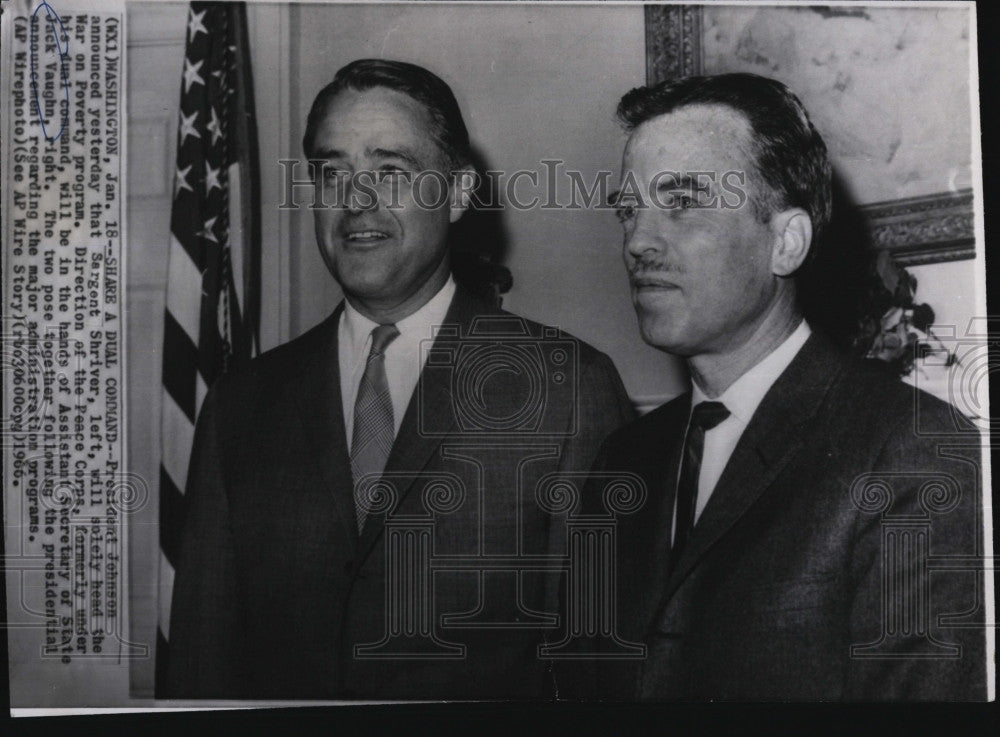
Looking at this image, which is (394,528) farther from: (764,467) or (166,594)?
(764,467)

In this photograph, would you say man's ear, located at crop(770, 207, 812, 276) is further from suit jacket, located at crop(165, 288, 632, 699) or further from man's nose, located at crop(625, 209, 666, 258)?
suit jacket, located at crop(165, 288, 632, 699)

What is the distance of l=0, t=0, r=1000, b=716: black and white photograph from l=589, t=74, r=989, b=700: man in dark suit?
1cm

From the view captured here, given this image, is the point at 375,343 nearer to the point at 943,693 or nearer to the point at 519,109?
the point at 519,109

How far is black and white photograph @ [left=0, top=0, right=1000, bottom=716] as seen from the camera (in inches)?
122

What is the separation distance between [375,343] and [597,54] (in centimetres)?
107

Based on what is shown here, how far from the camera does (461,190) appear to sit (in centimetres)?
321

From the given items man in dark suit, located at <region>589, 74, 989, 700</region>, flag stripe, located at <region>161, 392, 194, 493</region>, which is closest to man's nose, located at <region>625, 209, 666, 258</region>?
man in dark suit, located at <region>589, 74, 989, 700</region>

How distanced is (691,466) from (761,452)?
20 centimetres

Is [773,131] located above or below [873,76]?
below

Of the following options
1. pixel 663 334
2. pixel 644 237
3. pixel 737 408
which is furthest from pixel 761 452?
pixel 644 237

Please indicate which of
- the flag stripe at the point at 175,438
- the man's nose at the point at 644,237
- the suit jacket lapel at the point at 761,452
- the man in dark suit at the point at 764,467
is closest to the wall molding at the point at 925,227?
the man in dark suit at the point at 764,467

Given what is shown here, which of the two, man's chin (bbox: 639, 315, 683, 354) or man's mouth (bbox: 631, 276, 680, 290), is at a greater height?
man's mouth (bbox: 631, 276, 680, 290)

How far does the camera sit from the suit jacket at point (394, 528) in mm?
3117

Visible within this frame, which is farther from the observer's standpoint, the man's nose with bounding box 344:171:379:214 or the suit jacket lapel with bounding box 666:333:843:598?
the man's nose with bounding box 344:171:379:214
